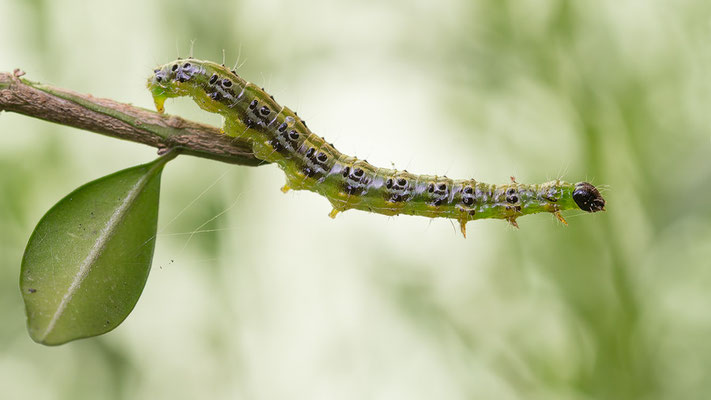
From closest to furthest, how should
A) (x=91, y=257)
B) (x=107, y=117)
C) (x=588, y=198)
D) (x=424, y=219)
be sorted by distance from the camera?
(x=91, y=257)
(x=107, y=117)
(x=588, y=198)
(x=424, y=219)

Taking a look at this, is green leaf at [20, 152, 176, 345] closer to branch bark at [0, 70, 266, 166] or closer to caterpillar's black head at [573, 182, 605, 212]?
branch bark at [0, 70, 266, 166]

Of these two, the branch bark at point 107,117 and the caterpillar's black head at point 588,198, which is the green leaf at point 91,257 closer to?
the branch bark at point 107,117

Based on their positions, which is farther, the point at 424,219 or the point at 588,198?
the point at 424,219

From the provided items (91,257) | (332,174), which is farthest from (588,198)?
(91,257)

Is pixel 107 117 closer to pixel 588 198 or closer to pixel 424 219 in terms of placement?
pixel 588 198

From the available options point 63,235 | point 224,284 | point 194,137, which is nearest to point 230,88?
point 194,137

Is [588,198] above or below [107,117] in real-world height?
above
